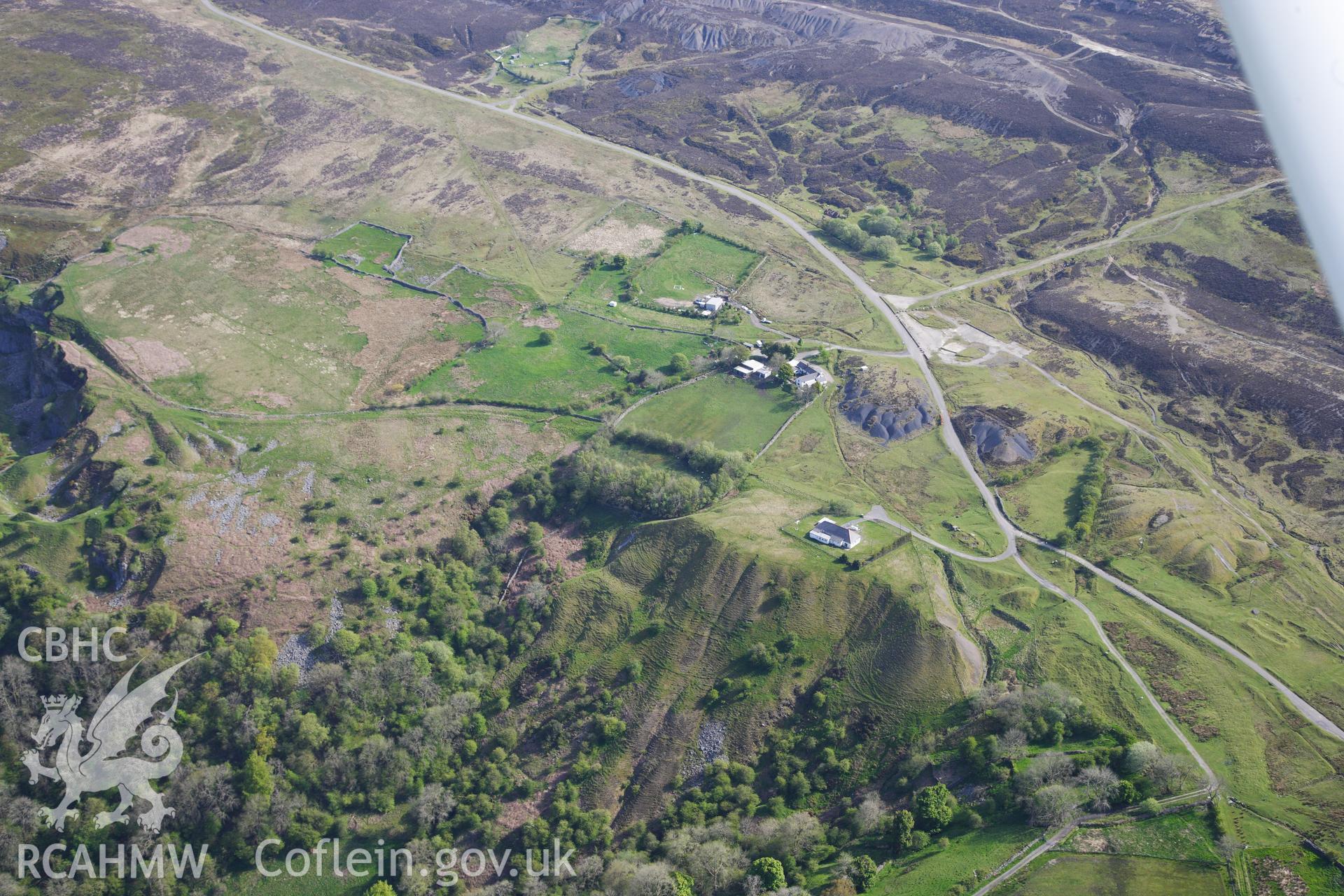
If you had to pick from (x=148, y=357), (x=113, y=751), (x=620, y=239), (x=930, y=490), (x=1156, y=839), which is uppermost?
(x=620, y=239)

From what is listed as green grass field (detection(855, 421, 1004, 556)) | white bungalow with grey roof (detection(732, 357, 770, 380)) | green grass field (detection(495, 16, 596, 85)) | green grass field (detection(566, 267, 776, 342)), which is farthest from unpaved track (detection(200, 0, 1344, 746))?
green grass field (detection(566, 267, 776, 342))

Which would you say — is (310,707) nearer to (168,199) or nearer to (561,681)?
(561,681)

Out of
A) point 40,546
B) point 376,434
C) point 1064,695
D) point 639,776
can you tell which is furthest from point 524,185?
point 1064,695

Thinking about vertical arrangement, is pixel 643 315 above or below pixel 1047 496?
above

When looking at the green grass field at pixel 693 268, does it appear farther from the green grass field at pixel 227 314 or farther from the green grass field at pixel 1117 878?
the green grass field at pixel 1117 878

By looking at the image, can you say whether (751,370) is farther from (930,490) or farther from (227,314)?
(227,314)

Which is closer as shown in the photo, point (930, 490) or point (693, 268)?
point (930, 490)

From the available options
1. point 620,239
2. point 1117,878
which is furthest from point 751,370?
point 1117,878
